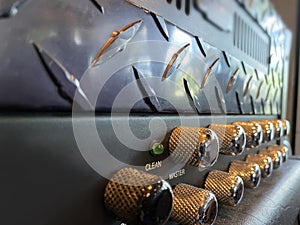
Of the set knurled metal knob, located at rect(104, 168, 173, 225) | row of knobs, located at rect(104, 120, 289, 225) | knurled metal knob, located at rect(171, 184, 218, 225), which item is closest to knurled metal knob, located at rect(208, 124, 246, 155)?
row of knobs, located at rect(104, 120, 289, 225)

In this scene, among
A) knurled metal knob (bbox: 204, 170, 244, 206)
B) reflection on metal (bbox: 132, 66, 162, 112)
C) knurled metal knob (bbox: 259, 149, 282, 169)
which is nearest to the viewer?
reflection on metal (bbox: 132, 66, 162, 112)

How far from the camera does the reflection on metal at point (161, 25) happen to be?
332 mm

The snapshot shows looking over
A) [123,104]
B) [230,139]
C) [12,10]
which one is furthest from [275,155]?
[12,10]

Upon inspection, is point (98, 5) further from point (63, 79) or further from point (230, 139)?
point (230, 139)

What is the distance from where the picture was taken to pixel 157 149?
34cm

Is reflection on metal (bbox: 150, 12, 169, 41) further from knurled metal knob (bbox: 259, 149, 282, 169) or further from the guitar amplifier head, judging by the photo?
knurled metal knob (bbox: 259, 149, 282, 169)

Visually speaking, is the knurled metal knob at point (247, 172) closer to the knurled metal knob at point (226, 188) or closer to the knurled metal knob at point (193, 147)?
the knurled metal knob at point (226, 188)

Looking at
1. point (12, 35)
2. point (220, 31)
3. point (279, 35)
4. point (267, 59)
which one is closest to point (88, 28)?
point (12, 35)

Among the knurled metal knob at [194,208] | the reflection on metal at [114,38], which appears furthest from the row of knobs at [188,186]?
the reflection on metal at [114,38]

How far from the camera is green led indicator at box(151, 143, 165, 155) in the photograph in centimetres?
33

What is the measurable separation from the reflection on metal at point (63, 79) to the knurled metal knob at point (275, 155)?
0.57m

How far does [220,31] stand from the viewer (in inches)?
20.3

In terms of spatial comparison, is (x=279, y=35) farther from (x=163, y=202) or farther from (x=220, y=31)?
(x=163, y=202)

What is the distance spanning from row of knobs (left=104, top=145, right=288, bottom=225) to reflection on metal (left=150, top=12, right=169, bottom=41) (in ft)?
0.56
